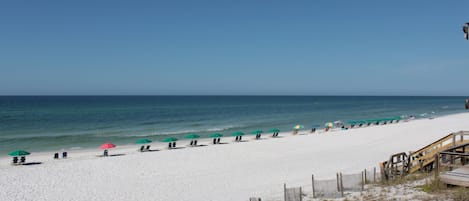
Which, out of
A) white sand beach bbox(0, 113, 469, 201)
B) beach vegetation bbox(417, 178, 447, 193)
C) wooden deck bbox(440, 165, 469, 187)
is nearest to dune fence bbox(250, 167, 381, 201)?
white sand beach bbox(0, 113, 469, 201)

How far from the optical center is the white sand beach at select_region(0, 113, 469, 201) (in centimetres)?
1525

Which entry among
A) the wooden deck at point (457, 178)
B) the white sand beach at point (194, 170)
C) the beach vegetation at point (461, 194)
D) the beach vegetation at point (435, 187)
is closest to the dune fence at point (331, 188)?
the white sand beach at point (194, 170)

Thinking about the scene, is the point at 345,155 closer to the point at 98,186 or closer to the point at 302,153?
the point at 302,153

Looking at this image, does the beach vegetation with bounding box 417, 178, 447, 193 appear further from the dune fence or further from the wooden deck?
the dune fence

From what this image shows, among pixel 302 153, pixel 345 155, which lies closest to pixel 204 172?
pixel 302 153

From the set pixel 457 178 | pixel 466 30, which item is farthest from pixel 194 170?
pixel 466 30

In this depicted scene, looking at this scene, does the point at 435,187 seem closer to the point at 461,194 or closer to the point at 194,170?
the point at 461,194

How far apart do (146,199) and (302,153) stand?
530 inches

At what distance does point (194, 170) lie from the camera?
19938 mm

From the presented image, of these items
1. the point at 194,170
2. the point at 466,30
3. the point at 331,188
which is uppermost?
the point at 466,30

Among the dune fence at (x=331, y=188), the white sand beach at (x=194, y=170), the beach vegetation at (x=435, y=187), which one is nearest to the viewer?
the beach vegetation at (x=435, y=187)

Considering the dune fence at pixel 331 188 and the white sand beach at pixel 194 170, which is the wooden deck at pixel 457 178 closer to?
the dune fence at pixel 331 188

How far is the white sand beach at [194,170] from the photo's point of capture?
15.2 meters

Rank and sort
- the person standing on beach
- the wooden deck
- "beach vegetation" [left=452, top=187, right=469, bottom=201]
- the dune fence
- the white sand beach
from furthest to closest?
the white sand beach < the dune fence < the wooden deck < "beach vegetation" [left=452, top=187, right=469, bottom=201] < the person standing on beach
